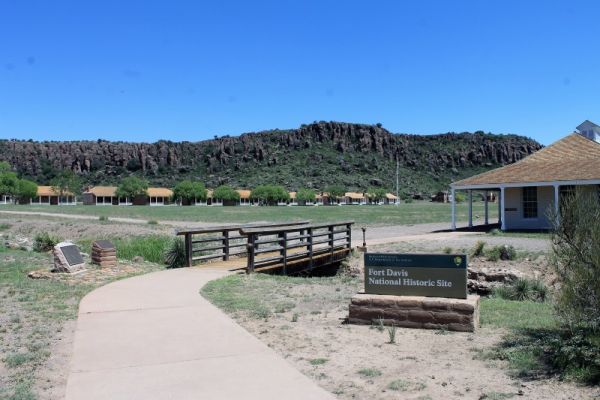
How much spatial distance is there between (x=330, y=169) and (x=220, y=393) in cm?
15384

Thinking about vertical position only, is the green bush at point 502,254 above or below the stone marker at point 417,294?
below

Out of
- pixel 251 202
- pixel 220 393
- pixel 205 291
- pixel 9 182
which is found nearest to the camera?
pixel 220 393

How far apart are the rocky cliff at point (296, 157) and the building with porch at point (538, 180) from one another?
116015mm

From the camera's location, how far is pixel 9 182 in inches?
4594

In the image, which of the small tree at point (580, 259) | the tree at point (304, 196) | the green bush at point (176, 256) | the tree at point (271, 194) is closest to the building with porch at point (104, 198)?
the tree at point (271, 194)

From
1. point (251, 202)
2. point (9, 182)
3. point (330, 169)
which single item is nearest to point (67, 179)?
point (9, 182)

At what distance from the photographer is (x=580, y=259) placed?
6.37m

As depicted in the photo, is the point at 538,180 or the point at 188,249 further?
the point at 538,180

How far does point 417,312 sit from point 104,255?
29.0 feet

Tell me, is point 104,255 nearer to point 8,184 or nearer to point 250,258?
point 250,258

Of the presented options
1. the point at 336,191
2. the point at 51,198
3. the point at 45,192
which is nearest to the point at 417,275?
the point at 336,191

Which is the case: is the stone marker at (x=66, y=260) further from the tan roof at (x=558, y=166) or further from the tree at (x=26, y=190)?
the tree at (x=26, y=190)

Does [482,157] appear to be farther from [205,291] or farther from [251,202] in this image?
[205,291]

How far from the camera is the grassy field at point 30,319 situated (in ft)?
18.1
